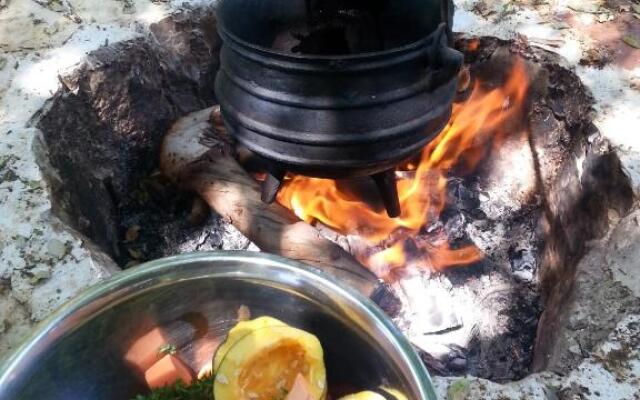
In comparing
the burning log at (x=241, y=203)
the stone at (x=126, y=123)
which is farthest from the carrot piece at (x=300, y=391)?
the stone at (x=126, y=123)

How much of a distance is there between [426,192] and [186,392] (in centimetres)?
161

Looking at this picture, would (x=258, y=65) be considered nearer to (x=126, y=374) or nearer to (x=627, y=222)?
(x=126, y=374)

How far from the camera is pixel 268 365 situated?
114 centimetres

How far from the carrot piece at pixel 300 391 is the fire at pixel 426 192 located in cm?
122

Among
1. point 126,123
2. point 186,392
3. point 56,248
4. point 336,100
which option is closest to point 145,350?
point 186,392

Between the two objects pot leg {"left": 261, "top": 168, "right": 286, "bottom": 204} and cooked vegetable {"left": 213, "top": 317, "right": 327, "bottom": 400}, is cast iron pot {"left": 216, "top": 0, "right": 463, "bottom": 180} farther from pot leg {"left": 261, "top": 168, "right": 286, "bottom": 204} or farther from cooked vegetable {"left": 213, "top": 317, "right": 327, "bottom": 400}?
cooked vegetable {"left": 213, "top": 317, "right": 327, "bottom": 400}

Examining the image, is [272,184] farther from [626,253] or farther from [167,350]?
[626,253]

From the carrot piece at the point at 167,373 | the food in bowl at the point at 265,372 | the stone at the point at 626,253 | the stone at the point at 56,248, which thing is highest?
the food in bowl at the point at 265,372

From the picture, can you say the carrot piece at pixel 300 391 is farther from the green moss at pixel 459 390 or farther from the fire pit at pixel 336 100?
the fire pit at pixel 336 100

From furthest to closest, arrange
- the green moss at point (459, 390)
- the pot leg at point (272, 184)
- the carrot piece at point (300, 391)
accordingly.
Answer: the pot leg at point (272, 184)
the green moss at point (459, 390)
the carrot piece at point (300, 391)

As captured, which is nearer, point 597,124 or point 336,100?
point 336,100

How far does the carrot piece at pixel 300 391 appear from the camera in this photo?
41.7 inches

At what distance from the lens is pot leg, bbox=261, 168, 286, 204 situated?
7.34ft

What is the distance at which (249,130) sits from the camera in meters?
2.04
